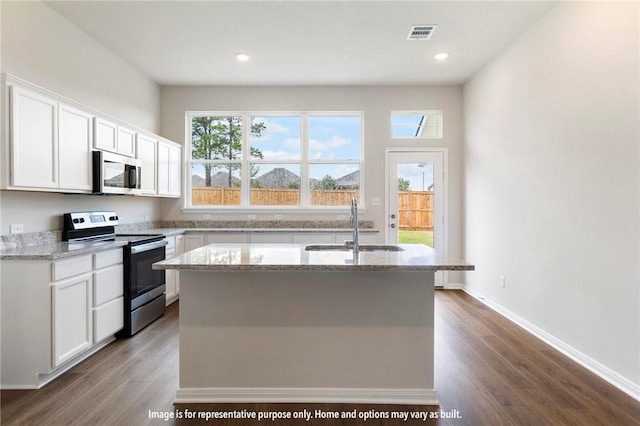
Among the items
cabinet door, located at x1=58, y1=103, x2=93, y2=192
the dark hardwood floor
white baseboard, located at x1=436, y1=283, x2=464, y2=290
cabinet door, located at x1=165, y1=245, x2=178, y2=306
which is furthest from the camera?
white baseboard, located at x1=436, y1=283, x2=464, y2=290

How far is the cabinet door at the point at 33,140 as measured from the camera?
2299 millimetres

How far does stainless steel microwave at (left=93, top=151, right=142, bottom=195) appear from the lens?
3053mm

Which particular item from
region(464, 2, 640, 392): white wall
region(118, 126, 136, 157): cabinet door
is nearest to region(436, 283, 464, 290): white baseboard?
region(464, 2, 640, 392): white wall

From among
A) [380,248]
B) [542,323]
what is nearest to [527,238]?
[542,323]

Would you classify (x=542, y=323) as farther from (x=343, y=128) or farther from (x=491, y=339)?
(x=343, y=128)

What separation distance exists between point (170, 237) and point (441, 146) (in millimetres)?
4002

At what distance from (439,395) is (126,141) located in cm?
374

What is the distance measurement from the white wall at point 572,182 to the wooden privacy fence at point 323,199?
1.00 metres

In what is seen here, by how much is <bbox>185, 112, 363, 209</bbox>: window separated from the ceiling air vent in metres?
1.66

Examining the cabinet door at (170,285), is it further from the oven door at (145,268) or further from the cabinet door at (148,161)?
the cabinet door at (148,161)

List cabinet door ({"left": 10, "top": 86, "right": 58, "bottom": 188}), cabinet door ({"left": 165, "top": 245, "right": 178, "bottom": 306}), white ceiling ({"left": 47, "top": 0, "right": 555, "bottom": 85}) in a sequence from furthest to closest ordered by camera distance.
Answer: cabinet door ({"left": 165, "top": 245, "right": 178, "bottom": 306}), white ceiling ({"left": 47, "top": 0, "right": 555, "bottom": 85}), cabinet door ({"left": 10, "top": 86, "right": 58, "bottom": 188})

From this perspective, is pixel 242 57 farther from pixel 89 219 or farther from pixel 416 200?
pixel 416 200

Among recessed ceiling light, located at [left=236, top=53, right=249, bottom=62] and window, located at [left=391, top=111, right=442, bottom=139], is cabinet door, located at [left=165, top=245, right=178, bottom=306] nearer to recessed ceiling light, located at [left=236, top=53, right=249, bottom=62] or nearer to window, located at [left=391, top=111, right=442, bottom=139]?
recessed ceiling light, located at [left=236, top=53, right=249, bottom=62]

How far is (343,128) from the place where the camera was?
5086 millimetres
